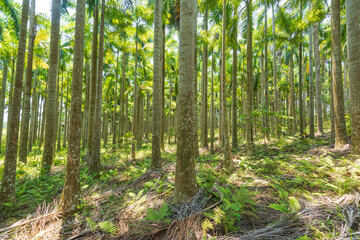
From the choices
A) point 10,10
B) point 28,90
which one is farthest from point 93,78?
point 10,10

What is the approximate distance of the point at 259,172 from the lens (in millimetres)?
6191

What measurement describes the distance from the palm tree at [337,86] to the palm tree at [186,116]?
662cm

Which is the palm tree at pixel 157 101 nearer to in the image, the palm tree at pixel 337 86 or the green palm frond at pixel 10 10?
the palm tree at pixel 337 86

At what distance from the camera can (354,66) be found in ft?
20.4

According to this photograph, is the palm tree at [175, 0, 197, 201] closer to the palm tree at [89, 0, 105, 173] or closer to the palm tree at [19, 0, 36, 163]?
the palm tree at [89, 0, 105, 173]

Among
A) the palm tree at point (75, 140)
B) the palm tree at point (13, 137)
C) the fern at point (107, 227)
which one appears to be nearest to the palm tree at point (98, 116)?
the palm tree at point (13, 137)

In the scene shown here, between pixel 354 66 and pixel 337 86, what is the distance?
1.10 m

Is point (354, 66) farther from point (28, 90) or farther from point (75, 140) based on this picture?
point (28, 90)

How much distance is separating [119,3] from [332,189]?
13.2 meters

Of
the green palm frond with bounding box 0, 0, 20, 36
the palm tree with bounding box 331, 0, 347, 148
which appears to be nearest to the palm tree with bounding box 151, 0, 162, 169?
the palm tree with bounding box 331, 0, 347, 148

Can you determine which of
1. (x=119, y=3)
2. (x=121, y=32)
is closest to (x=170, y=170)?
(x=119, y=3)

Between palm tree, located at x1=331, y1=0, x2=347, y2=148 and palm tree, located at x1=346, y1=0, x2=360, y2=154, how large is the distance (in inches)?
35.9

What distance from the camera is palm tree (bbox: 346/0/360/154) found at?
6.07 m

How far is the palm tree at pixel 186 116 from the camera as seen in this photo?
402 cm
